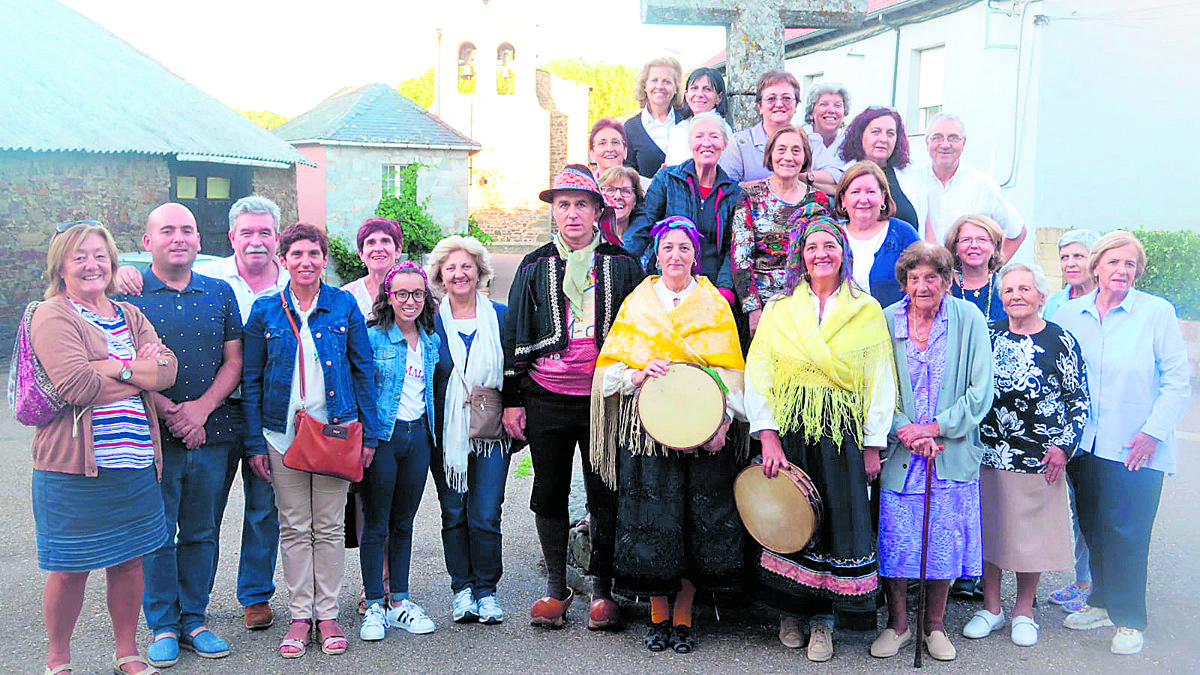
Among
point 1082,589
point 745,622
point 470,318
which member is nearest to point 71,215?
point 470,318

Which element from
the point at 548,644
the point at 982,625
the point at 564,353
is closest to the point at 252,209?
the point at 564,353

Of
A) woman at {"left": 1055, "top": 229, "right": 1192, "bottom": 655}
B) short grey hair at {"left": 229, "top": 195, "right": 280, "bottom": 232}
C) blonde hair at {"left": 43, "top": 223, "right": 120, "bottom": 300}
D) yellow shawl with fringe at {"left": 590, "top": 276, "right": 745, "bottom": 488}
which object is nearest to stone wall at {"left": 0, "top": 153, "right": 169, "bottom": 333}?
short grey hair at {"left": 229, "top": 195, "right": 280, "bottom": 232}

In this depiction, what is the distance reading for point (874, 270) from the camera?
4746 millimetres

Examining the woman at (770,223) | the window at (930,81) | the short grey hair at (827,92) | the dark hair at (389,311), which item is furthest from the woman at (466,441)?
the window at (930,81)

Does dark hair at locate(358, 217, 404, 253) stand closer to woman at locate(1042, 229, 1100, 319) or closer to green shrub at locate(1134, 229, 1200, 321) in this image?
woman at locate(1042, 229, 1100, 319)

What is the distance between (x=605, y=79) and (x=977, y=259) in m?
51.5

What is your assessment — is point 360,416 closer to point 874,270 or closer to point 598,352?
point 598,352

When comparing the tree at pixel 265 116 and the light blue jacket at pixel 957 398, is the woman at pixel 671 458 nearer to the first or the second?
the light blue jacket at pixel 957 398

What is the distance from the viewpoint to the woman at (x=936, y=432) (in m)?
4.31

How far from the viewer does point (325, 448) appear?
424cm

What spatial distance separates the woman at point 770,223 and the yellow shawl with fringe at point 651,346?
0.33 metres

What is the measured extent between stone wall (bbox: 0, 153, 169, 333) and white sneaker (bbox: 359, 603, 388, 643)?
420 inches

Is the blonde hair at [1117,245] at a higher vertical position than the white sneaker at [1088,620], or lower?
higher

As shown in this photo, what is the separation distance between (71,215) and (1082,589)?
1494cm
